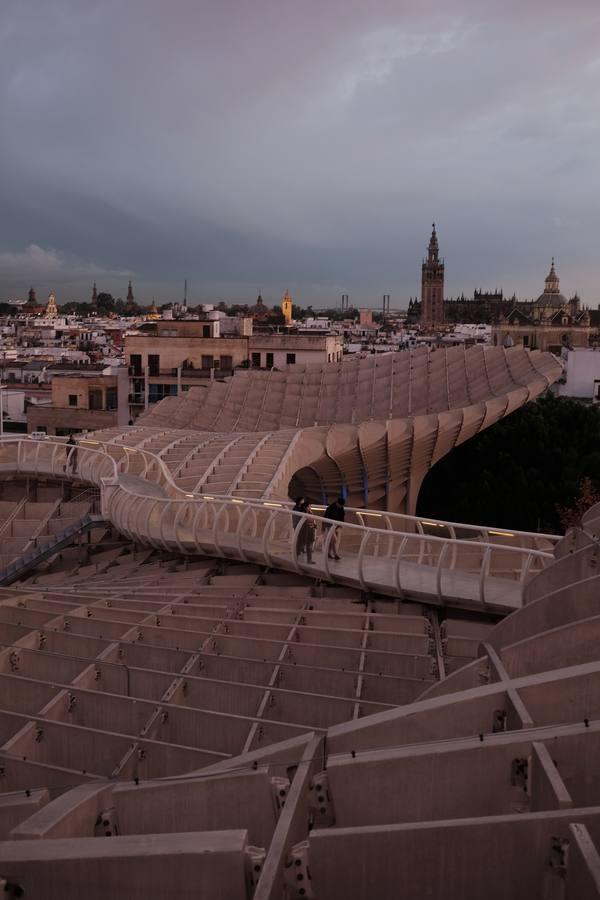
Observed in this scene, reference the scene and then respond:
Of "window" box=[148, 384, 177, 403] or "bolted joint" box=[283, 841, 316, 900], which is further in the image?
"window" box=[148, 384, 177, 403]

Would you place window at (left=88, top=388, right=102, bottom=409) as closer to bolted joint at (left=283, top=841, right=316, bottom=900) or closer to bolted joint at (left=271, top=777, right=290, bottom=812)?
bolted joint at (left=271, top=777, right=290, bottom=812)

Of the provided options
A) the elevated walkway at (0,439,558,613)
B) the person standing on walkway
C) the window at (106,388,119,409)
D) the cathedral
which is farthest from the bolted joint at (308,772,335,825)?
the cathedral

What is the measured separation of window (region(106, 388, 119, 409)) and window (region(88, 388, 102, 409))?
0.77 meters

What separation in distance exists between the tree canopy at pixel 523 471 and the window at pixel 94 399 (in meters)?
25.2

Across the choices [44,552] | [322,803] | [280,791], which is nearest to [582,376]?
[44,552]

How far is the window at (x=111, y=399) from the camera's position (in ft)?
186

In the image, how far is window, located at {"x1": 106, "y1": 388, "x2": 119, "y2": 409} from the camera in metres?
56.7

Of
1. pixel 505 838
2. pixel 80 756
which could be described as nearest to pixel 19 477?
pixel 80 756

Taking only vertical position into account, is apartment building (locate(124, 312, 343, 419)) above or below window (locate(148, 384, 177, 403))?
above

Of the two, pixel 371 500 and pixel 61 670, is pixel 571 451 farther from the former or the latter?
pixel 61 670

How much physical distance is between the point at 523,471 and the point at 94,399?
30.7m

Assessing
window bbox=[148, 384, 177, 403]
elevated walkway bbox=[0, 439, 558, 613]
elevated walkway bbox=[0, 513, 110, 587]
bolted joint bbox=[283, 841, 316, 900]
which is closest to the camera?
bolted joint bbox=[283, 841, 316, 900]

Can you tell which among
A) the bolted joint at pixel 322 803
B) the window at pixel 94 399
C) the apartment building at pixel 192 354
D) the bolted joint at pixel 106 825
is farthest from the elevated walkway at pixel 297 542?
the apartment building at pixel 192 354

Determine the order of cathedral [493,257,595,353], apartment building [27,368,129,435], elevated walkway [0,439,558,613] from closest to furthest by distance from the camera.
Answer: elevated walkway [0,439,558,613] → apartment building [27,368,129,435] → cathedral [493,257,595,353]
